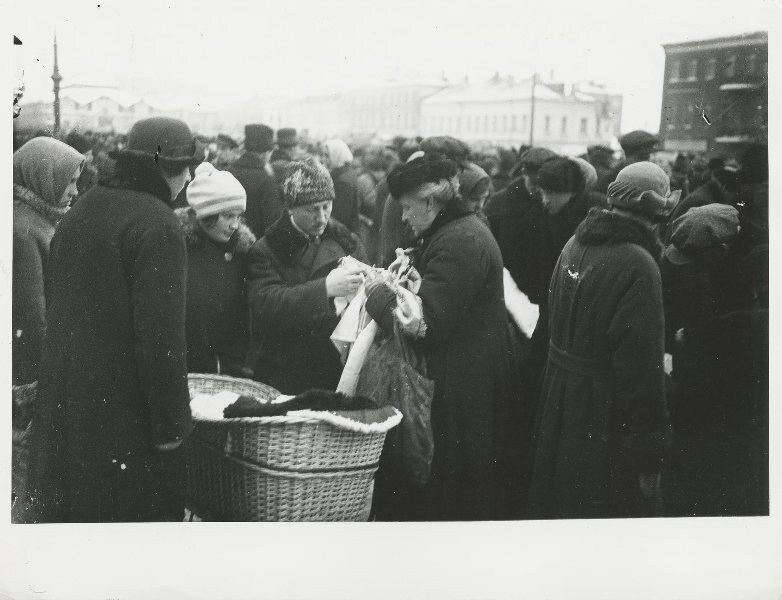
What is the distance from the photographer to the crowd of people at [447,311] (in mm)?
3514

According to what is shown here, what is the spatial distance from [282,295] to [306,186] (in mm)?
462

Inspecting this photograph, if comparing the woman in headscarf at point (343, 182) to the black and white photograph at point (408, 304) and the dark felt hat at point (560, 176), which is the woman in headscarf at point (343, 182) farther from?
the dark felt hat at point (560, 176)

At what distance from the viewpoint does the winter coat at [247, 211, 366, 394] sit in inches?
149

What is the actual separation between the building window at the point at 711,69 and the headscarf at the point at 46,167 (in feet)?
8.77

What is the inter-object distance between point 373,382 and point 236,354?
60cm

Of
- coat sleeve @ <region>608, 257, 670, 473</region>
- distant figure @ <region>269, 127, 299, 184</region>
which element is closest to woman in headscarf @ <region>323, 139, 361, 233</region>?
distant figure @ <region>269, 127, 299, 184</region>

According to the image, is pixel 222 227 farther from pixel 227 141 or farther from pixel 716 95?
pixel 716 95

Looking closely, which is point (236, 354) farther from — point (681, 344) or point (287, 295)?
point (681, 344)

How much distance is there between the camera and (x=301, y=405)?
356 centimetres

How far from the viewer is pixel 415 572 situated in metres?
4.02

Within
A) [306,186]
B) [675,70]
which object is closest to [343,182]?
[306,186]

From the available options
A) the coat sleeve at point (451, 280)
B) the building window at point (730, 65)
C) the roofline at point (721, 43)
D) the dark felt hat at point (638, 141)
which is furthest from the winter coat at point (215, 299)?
the building window at point (730, 65)

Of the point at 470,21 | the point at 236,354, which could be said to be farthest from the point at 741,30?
the point at 236,354

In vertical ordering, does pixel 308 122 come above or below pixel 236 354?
above
